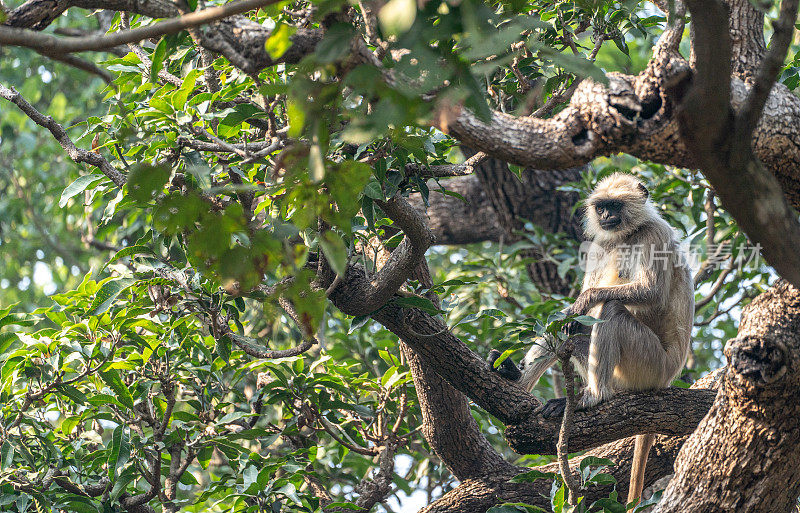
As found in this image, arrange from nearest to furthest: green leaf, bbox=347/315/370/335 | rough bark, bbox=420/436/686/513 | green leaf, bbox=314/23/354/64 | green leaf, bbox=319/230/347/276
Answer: green leaf, bbox=314/23/354/64 → green leaf, bbox=319/230/347/276 → green leaf, bbox=347/315/370/335 → rough bark, bbox=420/436/686/513

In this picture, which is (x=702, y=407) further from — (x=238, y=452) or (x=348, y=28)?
(x=348, y=28)

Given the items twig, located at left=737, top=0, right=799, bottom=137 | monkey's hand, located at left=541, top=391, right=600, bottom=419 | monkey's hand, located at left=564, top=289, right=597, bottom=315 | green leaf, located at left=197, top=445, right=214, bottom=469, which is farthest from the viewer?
monkey's hand, located at left=564, top=289, right=597, bottom=315

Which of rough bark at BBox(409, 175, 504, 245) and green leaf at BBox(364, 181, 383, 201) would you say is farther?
rough bark at BBox(409, 175, 504, 245)

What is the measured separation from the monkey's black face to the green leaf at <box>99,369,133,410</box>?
10.6ft

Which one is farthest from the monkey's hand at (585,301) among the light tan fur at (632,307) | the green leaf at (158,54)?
the green leaf at (158,54)

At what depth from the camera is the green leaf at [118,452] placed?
3574 millimetres

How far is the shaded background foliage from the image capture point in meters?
1.56

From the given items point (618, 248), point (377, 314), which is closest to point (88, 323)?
point (377, 314)

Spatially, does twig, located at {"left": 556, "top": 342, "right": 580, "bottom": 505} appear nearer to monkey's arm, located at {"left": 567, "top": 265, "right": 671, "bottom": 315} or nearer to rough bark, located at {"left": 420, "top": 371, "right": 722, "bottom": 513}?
rough bark, located at {"left": 420, "top": 371, "right": 722, "bottom": 513}

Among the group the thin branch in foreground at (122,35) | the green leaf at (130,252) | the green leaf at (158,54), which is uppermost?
the green leaf at (158,54)

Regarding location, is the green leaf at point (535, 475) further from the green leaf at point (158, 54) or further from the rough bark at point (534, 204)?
the rough bark at point (534, 204)

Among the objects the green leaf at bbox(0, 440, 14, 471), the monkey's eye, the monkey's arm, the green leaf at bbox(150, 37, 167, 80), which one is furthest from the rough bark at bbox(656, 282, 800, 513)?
the green leaf at bbox(0, 440, 14, 471)

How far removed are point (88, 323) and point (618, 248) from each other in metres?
3.37

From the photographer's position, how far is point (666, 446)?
4469 millimetres
